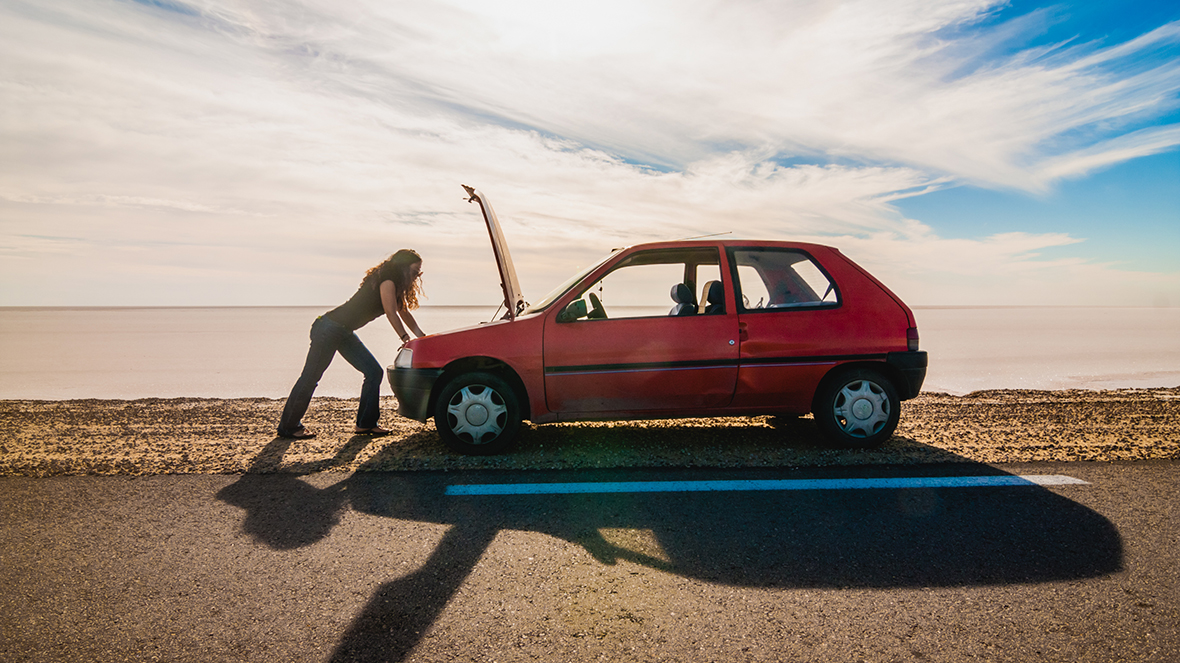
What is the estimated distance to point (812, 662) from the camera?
213 centimetres

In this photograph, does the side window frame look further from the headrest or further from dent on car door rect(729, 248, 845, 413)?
the headrest

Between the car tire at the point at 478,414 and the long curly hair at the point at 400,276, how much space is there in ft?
4.06

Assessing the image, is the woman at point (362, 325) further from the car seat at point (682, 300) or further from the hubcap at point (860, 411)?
the hubcap at point (860, 411)

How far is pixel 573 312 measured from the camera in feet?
16.3

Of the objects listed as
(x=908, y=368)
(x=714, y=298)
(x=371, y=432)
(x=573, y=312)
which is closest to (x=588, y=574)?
(x=573, y=312)

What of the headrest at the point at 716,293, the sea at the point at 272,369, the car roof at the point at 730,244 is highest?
the car roof at the point at 730,244

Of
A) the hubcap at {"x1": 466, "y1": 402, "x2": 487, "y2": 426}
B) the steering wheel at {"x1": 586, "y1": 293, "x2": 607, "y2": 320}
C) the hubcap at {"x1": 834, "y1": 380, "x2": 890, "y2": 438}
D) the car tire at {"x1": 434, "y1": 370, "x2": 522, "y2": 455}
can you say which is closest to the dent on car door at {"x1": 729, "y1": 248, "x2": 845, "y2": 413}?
the hubcap at {"x1": 834, "y1": 380, "x2": 890, "y2": 438}

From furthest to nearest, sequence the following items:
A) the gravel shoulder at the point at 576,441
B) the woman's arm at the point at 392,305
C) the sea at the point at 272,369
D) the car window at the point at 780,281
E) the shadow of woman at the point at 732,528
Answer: the sea at the point at 272,369, the woman's arm at the point at 392,305, the car window at the point at 780,281, the gravel shoulder at the point at 576,441, the shadow of woman at the point at 732,528

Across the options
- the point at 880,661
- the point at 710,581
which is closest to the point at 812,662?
the point at 880,661

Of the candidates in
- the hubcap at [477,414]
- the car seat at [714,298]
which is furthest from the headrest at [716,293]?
the hubcap at [477,414]

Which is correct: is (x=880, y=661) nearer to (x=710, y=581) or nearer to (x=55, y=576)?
(x=710, y=581)

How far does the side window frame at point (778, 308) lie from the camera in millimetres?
5129

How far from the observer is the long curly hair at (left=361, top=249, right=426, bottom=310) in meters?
5.71

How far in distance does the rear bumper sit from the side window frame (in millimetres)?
619
